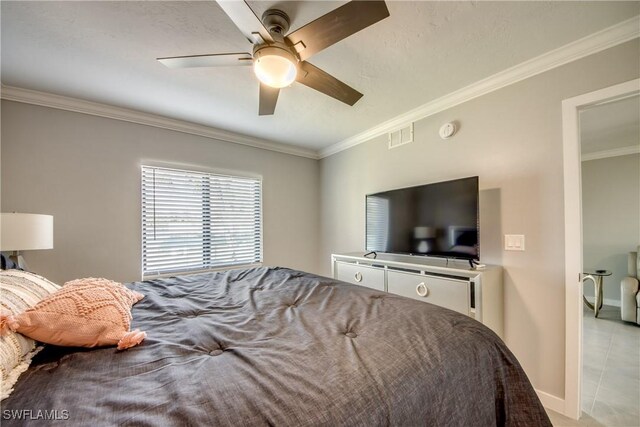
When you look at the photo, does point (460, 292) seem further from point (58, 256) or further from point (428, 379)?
point (58, 256)

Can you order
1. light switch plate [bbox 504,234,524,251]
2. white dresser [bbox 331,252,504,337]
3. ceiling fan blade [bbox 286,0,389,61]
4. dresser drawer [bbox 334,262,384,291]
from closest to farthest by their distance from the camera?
ceiling fan blade [bbox 286,0,389,61] < white dresser [bbox 331,252,504,337] < light switch plate [bbox 504,234,524,251] < dresser drawer [bbox 334,262,384,291]

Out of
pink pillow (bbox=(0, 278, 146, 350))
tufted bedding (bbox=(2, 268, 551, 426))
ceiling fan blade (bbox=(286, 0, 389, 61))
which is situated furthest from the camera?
ceiling fan blade (bbox=(286, 0, 389, 61))

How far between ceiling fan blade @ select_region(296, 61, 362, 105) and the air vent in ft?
3.62

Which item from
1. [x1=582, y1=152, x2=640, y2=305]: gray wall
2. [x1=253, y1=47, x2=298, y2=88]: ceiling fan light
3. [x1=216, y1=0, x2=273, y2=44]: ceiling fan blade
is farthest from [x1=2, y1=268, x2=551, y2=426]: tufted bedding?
[x1=582, y1=152, x2=640, y2=305]: gray wall

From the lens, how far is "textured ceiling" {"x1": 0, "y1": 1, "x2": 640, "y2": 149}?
1.38 meters

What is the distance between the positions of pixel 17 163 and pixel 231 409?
2.90 meters

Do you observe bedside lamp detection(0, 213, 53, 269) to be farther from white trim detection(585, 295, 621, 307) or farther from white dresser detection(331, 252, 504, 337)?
white trim detection(585, 295, 621, 307)

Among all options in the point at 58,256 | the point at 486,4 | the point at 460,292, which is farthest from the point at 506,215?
the point at 58,256

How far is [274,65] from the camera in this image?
1.38m

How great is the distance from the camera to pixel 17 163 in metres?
2.08

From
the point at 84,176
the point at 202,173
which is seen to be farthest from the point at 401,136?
the point at 84,176

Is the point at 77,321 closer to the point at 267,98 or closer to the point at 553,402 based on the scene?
the point at 267,98

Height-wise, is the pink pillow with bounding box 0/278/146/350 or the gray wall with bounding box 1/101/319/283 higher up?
the gray wall with bounding box 1/101/319/283

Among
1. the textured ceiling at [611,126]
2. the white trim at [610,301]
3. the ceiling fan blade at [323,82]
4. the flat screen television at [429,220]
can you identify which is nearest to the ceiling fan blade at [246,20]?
the ceiling fan blade at [323,82]
